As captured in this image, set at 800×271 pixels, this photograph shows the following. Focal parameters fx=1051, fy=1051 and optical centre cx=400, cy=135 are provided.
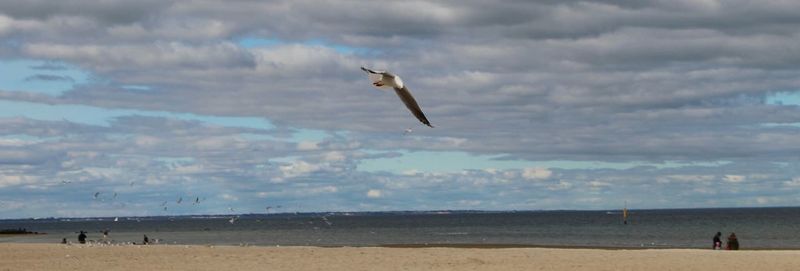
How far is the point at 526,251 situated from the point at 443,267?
8263mm

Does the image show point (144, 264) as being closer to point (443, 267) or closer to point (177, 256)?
point (177, 256)

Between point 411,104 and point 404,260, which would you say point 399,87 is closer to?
point 411,104

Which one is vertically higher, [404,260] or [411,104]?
[411,104]

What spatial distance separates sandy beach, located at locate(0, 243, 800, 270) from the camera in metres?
32.3

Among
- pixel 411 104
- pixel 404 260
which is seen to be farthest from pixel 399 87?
pixel 404 260

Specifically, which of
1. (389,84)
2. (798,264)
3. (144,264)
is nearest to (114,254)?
(144,264)

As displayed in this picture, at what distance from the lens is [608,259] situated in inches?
1406

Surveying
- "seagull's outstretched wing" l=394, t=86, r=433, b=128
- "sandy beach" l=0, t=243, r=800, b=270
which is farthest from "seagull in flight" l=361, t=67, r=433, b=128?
"sandy beach" l=0, t=243, r=800, b=270

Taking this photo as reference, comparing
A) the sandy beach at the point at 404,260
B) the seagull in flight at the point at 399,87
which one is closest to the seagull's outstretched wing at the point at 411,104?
the seagull in flight at the point at 399,87

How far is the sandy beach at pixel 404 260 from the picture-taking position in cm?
3228

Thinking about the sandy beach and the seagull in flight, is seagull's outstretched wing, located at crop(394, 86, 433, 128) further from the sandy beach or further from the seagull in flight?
the sandy beach

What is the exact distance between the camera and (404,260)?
34625 mm

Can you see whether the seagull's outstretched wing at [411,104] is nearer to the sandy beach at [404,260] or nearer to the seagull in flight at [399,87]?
the seagull in flight at [399,87]

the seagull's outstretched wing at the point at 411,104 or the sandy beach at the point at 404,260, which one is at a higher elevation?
the seagull's outstretched wing at the point at 411,104
